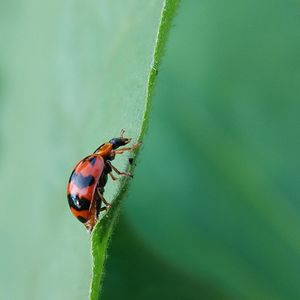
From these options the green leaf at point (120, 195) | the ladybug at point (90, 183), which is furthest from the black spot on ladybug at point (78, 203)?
the green leaf at point (120, 195)

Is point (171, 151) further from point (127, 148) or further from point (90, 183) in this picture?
point (127, 148)

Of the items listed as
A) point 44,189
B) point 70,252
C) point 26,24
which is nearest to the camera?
point 70,252

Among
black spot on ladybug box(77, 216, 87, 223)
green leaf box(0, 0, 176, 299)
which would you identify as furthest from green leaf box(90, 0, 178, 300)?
black spot on ladybug box(77, 216, 87, 223)

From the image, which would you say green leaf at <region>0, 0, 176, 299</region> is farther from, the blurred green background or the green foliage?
the green foliage

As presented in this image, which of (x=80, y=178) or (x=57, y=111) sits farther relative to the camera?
(x=57, y=111)

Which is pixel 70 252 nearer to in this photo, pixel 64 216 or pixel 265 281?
pixel 64 216

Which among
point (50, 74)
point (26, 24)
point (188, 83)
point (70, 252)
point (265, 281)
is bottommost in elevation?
point (265, 281)

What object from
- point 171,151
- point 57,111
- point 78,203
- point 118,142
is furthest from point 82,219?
point 171,151

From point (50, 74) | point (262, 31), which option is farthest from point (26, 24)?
point (262, 31)
